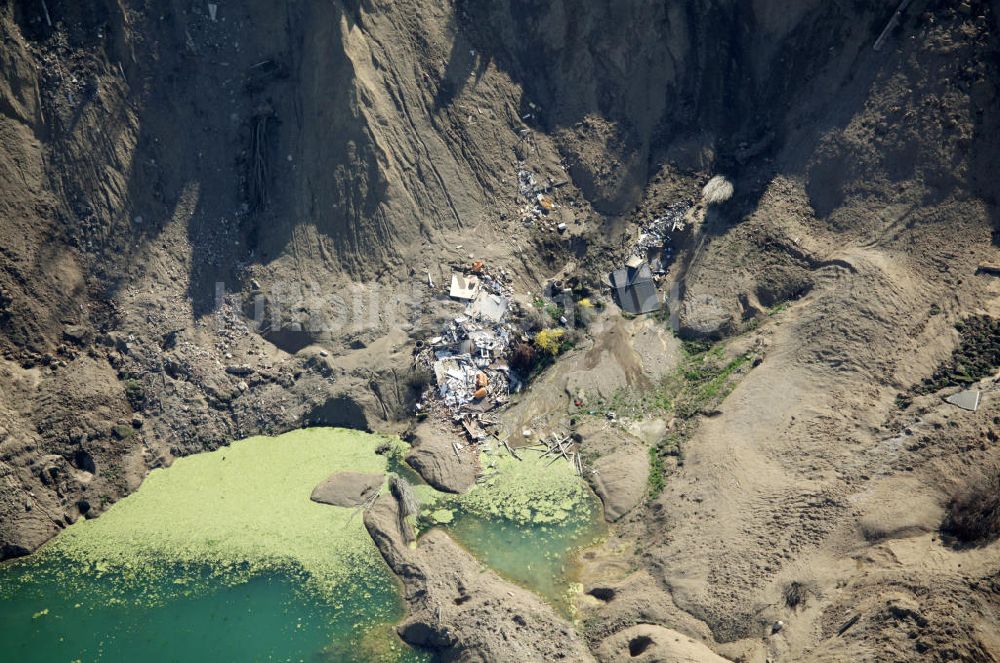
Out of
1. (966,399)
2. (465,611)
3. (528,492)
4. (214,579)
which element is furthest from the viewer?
(528,492)

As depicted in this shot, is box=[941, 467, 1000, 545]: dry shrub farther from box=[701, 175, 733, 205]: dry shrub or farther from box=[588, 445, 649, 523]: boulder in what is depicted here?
box=[701, 175, 733, 205]: dry shrub

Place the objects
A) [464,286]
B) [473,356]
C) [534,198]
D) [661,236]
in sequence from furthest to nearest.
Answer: [534,198] < [661,236] < [464,286] < [473,356]

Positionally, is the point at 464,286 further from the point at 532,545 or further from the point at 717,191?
the point at 717,191

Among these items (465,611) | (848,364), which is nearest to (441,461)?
(465,611)

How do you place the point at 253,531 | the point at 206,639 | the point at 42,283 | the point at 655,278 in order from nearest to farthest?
the point at 206,639, the point at 253,531, the point at 42,283, the point at 655,278

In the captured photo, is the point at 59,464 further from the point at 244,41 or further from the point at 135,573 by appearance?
the point at 244,41

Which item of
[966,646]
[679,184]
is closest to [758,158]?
[679,184]
